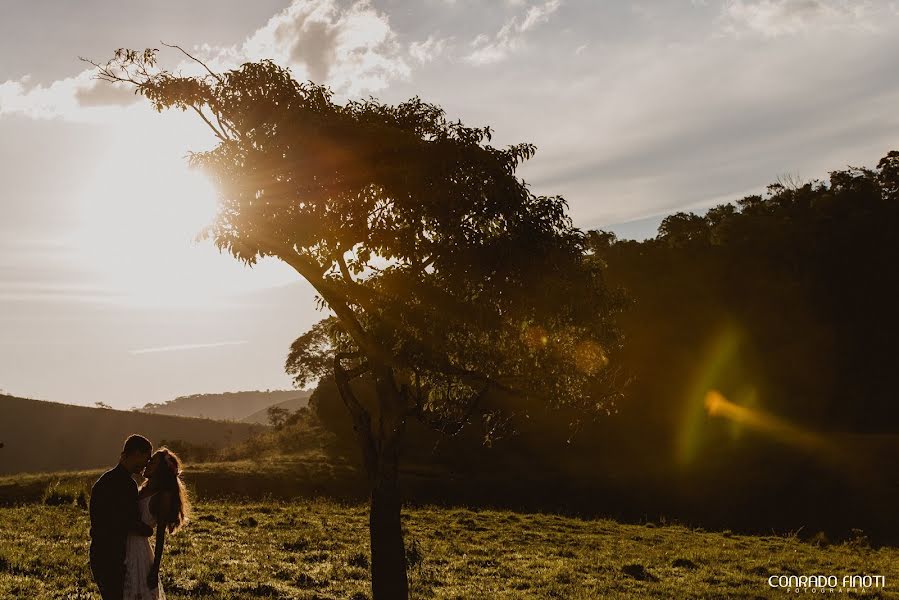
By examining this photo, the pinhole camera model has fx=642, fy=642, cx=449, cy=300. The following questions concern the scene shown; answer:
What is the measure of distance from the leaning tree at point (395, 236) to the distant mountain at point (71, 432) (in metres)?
103

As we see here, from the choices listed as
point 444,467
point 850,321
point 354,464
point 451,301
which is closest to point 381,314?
point 451,301

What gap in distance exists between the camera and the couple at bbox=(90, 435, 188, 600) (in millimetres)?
8086

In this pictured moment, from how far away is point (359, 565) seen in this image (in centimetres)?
1684

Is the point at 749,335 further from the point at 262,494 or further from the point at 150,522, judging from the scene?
the point at 150,522

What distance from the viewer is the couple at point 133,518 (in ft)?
26.5

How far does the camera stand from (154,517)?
8469 millimetres

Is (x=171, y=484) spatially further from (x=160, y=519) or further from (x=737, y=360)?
(x=737, y=360)

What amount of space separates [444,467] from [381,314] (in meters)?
38.7

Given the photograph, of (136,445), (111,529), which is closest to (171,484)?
(136,445)

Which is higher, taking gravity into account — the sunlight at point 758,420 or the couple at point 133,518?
the couple at point 133,518

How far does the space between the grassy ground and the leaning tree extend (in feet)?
13.0

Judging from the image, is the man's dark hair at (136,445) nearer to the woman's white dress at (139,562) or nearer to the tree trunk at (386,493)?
the woman's white dress at (139,562)

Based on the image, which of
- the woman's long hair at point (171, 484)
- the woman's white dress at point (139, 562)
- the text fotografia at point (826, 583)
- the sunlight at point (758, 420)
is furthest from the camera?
the sunlight at point (758, 420)

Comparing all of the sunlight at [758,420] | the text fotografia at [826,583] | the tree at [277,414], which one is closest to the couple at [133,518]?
the text fotografia at [826,583]
